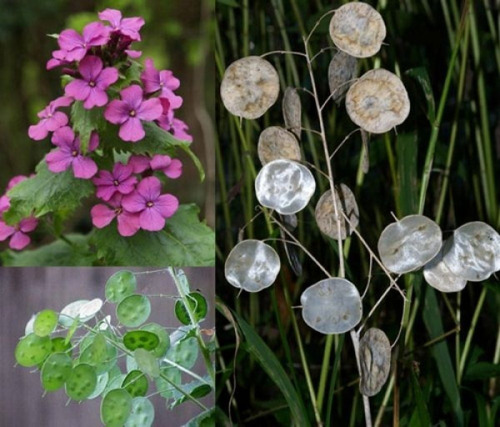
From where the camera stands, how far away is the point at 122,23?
33.0 inches

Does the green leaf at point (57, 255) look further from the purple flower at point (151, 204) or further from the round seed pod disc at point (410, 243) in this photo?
the round seed pod disc at point (410, 243)

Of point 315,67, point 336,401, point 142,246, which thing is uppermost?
point 315,67

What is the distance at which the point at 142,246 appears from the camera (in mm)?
870

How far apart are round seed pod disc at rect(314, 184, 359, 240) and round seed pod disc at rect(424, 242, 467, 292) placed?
91mm

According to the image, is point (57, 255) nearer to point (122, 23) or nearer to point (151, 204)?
point (151, 204)

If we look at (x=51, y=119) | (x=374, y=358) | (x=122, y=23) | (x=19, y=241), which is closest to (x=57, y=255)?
(x=19, y=241)

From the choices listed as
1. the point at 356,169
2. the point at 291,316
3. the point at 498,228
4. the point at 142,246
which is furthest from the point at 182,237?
the point at 498,228

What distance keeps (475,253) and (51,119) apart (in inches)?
18.4

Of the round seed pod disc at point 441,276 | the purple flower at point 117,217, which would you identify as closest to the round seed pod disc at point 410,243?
the round seed pod disc at point 441,276

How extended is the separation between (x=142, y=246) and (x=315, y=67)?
13.5 inches

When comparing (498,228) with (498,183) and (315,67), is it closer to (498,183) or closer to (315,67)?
(498,183)

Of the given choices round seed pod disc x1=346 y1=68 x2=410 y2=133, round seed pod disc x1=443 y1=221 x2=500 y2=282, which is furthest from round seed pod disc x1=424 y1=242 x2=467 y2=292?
round seed pod disc x1=346 y1=68 x2=410 y2=133

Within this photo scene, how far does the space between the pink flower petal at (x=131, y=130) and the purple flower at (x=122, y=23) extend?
85mm

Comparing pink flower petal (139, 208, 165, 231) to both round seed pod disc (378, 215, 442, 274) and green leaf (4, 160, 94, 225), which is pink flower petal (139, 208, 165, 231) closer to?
green leaf (4, 160, 94, 225)
